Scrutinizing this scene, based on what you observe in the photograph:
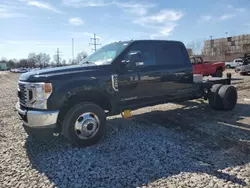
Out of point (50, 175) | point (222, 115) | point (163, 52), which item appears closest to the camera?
point (50, 175)

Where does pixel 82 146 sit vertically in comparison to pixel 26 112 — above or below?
below

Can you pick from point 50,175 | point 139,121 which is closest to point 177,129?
point 139,121

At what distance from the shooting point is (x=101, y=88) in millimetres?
4836

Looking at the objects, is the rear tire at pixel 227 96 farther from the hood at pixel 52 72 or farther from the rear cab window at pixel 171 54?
the hood at pixel 52 72

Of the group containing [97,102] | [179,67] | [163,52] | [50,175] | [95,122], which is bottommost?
[50,175]

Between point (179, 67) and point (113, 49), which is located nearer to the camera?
point (113, 49)

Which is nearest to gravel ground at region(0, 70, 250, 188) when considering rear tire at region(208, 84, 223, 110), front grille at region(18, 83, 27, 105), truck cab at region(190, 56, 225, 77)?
front grille at region(18, 83, 27, 105)

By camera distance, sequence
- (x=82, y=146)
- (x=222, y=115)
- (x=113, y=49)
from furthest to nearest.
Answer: (x=222, y=115) → (x=113, y=49) → (x=82, y=146)

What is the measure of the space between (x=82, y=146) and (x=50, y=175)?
40.8 inches

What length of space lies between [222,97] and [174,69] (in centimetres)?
204

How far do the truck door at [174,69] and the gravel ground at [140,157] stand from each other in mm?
840

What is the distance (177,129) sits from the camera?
224 inches

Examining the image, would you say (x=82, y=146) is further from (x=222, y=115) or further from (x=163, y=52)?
(x=222, y=115)

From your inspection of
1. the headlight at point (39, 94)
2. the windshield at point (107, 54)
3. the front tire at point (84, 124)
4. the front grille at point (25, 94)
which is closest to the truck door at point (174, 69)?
the windshield at point (107, 54)
